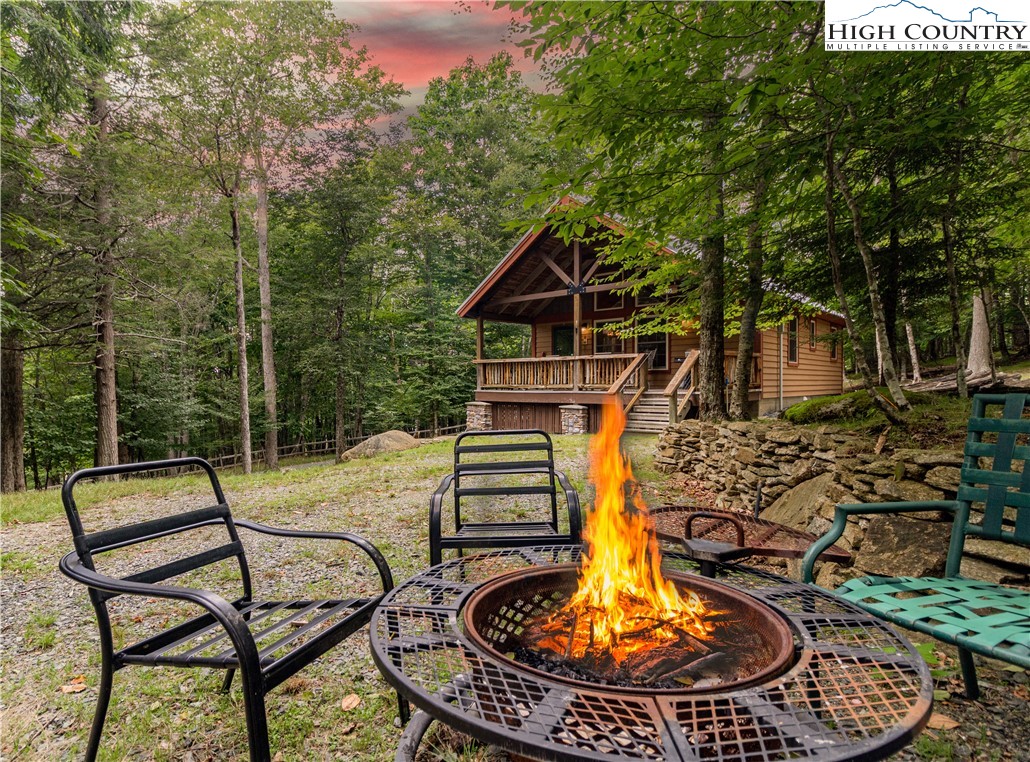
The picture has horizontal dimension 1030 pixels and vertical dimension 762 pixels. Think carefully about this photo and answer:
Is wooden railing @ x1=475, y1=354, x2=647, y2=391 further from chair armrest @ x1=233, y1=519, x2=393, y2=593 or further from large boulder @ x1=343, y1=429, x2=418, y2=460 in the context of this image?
chair armrest @ x1=233, y1=519, x2=393, y2=593

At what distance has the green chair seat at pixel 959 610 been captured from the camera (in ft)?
4.76

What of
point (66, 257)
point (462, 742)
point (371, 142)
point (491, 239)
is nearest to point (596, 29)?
point (462, 742)

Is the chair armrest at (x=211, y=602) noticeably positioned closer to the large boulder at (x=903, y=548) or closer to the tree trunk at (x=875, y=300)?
the large boulder at (x=903, y=548)

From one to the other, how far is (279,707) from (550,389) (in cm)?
1076

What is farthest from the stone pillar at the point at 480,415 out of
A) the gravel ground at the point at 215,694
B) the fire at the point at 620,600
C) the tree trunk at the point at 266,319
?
the fire at the point at 620,600

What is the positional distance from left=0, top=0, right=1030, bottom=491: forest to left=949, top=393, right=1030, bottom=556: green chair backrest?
4.48ft

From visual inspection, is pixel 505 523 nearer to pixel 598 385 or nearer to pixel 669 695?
pixel 669 695

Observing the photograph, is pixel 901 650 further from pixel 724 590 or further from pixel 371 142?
pixel 371 142

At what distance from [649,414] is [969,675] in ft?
29.3

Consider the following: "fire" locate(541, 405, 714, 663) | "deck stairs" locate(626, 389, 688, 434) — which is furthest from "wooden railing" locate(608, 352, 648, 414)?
"fire" locate(541, 405, 714, 663)

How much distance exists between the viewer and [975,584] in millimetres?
1974

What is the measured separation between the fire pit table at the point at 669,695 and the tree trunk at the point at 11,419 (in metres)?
12.1

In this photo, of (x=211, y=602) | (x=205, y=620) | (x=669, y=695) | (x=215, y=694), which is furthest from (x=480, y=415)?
(x=669, y=695)

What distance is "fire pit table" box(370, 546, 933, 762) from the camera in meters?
0.97
